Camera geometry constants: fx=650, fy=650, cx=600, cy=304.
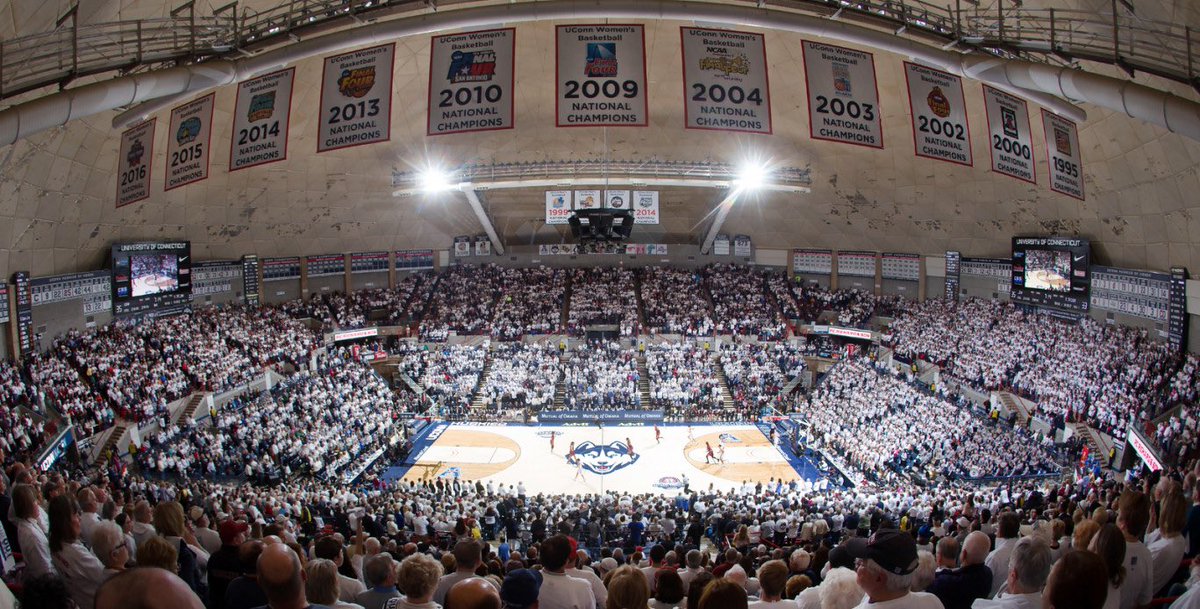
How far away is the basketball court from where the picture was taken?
2100 cm

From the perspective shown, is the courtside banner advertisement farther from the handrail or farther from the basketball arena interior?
the handrail

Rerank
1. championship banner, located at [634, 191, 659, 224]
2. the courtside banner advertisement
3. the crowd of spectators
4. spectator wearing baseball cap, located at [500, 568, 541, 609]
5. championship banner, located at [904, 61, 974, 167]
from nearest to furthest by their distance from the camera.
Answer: spectator wearing baseball cap, located at [500, 568, 541, 609] → the courtside banner advertisement → championship banner, located at [904, 61, 974, 167] → championship banner, located at [634, 191, 659, 224] → the crowd of spectators

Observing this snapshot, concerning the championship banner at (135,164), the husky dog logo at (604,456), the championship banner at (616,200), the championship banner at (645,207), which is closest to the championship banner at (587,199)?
the championship banner at (616,200)

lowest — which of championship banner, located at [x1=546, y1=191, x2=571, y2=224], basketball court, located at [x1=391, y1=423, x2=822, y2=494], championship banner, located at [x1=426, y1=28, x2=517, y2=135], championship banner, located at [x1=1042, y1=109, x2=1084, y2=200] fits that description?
basketball court, located at [x1=391, y1=423, x2=822, y2=494]

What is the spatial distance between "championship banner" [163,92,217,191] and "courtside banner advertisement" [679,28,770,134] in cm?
960

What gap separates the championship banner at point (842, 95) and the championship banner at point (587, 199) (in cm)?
1694

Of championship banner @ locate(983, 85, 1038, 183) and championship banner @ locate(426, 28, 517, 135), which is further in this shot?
championship banner @ locate(983, 85, 1038, 183)

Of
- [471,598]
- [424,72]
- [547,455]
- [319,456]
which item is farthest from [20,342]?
[471,598]

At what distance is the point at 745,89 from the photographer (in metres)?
11.7

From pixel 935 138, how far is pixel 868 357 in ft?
67.8

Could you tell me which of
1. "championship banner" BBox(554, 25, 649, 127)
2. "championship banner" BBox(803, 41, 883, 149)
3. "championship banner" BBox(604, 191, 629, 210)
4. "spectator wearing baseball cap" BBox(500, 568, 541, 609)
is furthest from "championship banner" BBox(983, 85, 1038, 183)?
"championship banner" BBox(604, 191, 629, 210)

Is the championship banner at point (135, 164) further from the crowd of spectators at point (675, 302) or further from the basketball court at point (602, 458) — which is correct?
the crowd of spectators at point (675, 302)

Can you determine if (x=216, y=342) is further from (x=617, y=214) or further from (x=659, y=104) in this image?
(x=659, y=104)

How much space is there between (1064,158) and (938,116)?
2923 millimetres
